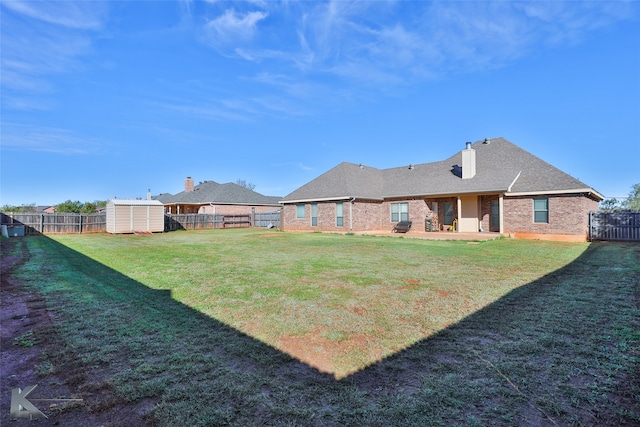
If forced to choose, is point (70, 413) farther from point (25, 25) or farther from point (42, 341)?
point (25, 25)

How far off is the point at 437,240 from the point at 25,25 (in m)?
19.1

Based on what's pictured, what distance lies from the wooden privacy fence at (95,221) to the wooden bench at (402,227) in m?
13.4

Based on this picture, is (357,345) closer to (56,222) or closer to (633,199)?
(56,222)

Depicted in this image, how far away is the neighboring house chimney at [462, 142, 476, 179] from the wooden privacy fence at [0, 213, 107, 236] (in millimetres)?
27093

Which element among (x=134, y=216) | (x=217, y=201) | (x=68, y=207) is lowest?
(x=134, y=216)

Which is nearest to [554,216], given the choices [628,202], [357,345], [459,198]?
[459,198]

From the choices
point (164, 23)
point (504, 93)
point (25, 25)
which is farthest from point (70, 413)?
point (504, 93)

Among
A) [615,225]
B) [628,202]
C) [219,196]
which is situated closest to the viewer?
[615,225]

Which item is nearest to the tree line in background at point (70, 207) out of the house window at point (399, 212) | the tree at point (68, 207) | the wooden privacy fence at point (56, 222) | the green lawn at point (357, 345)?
the tree at point (68, 207)

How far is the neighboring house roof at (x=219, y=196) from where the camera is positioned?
31734mm

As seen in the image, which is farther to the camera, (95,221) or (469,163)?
(95,221)

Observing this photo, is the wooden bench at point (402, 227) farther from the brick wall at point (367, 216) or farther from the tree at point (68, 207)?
the tree at point (68, 207)

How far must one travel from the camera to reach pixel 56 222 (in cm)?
2089

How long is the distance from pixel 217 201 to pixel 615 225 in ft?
103
